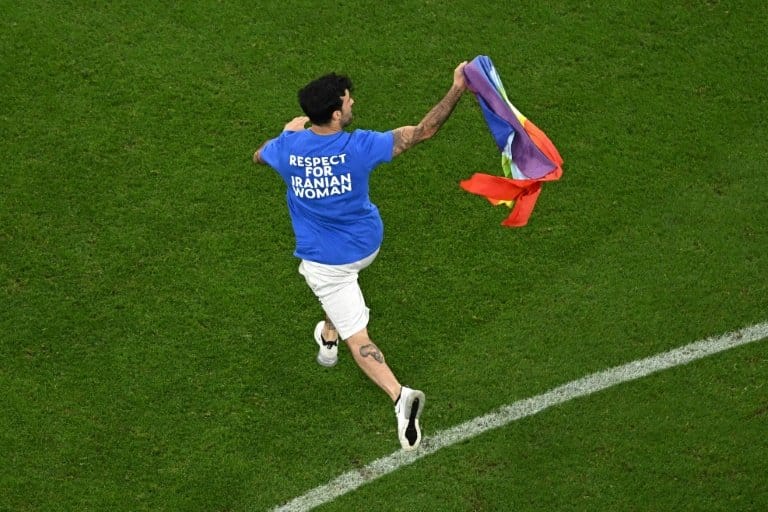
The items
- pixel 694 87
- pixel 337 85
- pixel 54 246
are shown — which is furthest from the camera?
pixel 694 87

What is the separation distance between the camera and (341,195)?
7527 millimetres

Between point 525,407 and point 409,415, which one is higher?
point 409,415

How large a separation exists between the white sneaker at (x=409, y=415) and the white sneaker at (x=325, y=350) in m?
0.98

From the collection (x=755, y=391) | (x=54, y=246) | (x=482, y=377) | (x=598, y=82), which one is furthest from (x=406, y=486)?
(x=598, y=82)

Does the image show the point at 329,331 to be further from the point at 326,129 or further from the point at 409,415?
the point at 326,129

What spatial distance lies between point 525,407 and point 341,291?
1.68 m

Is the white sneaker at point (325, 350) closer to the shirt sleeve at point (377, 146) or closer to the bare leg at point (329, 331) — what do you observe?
the bare leg at point (329, 331)

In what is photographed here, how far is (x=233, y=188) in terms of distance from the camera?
386 inches

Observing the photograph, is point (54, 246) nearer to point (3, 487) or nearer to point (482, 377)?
point (3, 487)

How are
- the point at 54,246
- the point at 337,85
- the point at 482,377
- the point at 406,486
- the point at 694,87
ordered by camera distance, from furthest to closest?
the point at 694,87 → the point at 54,246 → the point at 482,377 → the point at 406,486 → the point at 337,85

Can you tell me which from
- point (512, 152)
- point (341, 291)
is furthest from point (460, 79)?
point (341, 291)

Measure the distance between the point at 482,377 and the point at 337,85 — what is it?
2646mm

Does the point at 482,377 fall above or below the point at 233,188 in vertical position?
below

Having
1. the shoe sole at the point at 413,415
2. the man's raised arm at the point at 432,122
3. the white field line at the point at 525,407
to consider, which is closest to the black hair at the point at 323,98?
the man's raised arm at the point at 432,122
